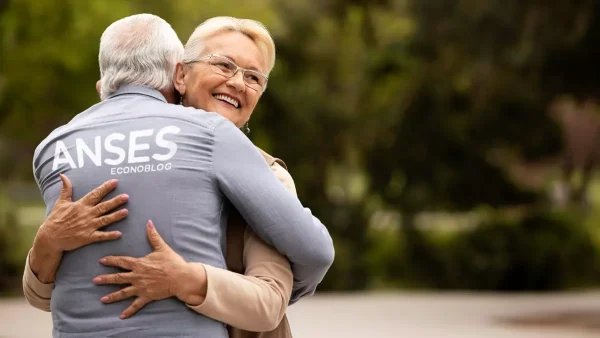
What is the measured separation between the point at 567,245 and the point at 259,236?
18557mm

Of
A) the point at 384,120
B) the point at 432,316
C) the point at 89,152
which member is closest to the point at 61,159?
the point at 89,152

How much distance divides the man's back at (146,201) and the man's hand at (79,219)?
0.02m

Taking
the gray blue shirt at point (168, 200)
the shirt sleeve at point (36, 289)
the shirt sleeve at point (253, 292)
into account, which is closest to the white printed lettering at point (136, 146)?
the gray blue shirt at point (168, 200)

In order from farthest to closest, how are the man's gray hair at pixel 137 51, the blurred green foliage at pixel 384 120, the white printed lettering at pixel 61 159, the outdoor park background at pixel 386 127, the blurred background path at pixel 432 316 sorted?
the outdoor park background at pixel 386 127 < the blurred green foliage at pixel 384 120 < the blurred background path at pixel 432 316 < the man's gray hair at pixel 137 51 < the white printed lettering at pixel 61 159

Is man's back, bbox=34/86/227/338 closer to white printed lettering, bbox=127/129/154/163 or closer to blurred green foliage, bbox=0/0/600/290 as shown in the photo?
white printed lettering, bbox=127/129/154/163

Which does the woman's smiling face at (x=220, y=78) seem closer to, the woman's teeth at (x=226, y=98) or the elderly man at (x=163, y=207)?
the woman's teeth at (x=226, y=98)

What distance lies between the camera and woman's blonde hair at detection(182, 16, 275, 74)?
106 inches

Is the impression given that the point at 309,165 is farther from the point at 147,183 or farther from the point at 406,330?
the point at 147,183

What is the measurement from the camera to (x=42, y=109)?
63.5ft

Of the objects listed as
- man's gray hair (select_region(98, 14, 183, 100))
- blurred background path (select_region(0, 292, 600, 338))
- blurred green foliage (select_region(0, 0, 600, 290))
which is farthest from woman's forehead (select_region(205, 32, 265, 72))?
blurred green foliage (select_region(0, 0, 600, 290))

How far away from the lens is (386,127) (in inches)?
847

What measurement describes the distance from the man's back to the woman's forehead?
360mm

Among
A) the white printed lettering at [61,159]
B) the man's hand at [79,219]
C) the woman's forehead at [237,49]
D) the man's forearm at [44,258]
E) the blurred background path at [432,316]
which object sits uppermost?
the woman's forehead at [237,49]

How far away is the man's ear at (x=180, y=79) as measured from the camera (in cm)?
264
